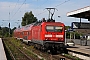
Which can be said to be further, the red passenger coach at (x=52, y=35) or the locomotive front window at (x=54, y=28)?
the locomotive front window at (x=54, y=28)

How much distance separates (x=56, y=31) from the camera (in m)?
22.7

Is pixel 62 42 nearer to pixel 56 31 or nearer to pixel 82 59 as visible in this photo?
pixel 56 31

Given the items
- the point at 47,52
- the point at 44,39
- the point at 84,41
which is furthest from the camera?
the point at 84,41

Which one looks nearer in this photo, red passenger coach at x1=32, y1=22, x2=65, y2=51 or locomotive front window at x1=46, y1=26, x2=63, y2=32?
red passenger coach at x1=32, y1=22, x2=65, y2=51

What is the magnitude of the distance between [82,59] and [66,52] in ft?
19.7

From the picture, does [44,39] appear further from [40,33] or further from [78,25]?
[78,25]

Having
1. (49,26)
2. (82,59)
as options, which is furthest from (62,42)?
(82,59)

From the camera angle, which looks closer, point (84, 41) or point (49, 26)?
point (49, 26)

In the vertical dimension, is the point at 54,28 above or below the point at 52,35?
above

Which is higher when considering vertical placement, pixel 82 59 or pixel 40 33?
pixel 40 33

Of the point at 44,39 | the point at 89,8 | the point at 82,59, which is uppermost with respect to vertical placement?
the point at 89,8

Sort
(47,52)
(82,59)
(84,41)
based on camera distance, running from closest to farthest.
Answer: (82,59), (47,52), (84,41)

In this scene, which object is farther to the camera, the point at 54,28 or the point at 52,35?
the point at 54,28

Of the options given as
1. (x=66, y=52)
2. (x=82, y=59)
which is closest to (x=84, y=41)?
(x=66, y=52)
